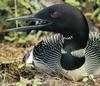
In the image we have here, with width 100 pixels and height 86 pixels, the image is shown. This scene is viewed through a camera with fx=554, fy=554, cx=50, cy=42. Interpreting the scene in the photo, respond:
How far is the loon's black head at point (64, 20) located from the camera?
520 centimetres

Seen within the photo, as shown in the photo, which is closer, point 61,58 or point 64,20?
point 64,20

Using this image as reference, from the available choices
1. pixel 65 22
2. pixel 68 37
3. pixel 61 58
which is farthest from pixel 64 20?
pixel 61 58

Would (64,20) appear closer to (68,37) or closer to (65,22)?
(65,22)

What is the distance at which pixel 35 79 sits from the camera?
5082mm

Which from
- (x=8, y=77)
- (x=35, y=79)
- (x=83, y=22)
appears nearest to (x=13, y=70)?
(x=8, y=77)

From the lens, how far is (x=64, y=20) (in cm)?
525

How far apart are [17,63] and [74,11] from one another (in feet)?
3.06

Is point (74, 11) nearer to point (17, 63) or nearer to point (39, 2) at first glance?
point (17, 63)

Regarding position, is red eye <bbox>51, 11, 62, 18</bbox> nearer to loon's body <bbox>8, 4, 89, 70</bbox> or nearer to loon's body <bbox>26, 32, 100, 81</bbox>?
loon's body <bbox>8, 4, 89, 70</bbox>

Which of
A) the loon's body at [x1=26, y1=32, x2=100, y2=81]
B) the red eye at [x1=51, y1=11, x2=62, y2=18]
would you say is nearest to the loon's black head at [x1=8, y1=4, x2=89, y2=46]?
the red eye at [x1=51, y1=11, x2=62, y2=18]

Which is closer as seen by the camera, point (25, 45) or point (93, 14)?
point (25, 45)

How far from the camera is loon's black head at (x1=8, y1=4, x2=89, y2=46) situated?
5.20 meters

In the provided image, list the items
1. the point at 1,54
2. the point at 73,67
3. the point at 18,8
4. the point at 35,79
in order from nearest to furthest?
the point at 35,79 → the point at 73,67 → the point at 1,54 → the point at 18,8

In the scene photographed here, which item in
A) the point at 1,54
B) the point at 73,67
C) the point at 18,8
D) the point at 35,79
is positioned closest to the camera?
the point at 35,79
